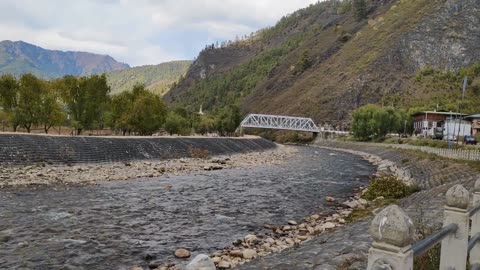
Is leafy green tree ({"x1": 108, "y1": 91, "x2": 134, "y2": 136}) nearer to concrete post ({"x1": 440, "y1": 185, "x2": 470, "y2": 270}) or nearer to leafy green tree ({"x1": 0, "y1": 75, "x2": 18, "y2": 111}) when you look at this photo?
leafy green tree ({"x1": 0, "y1": 75, "x2": 18, "y2": 111})

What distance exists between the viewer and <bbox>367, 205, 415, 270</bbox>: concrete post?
3840 millimetres

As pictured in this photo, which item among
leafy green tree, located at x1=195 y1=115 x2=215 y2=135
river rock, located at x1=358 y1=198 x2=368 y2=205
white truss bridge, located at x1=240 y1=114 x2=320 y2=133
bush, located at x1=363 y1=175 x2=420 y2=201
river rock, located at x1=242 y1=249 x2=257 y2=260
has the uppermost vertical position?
white truss bridge, located at x1=240 y1=114 x2=320 y2=133

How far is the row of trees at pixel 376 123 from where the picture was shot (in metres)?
98.4

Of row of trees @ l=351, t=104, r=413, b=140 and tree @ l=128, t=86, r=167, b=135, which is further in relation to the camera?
row of trees @ l=351, t=104, r=413, b=140

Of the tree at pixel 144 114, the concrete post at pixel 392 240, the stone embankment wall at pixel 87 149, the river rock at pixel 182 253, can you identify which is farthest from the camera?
the tree at pixel 144 114

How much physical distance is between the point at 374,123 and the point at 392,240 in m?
98.6

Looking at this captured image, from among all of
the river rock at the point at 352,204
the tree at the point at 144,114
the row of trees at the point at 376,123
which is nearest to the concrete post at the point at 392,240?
the river rock at the point at 352,204

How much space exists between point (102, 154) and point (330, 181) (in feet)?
74.6

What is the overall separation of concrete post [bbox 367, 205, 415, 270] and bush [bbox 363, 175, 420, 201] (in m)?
24.3

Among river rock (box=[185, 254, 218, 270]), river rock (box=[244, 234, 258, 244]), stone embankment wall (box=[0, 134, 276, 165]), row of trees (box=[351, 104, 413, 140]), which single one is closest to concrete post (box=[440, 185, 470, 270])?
river rock (box=[185, 254, 218, 270])

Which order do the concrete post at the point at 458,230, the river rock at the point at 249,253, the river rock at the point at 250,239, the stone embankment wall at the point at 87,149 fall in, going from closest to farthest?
the concrete post at the point at 458,230 → the river rock at the point at 249,253 → the river rock at the point at 250,239 → the stone embankment wall at the point at 87,149

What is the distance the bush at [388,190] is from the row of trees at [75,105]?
47215mm

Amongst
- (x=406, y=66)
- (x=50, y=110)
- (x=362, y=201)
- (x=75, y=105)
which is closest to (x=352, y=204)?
(x=362, y=201)

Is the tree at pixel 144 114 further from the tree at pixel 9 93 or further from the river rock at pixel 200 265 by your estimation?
the river rock at pixel 200 265
